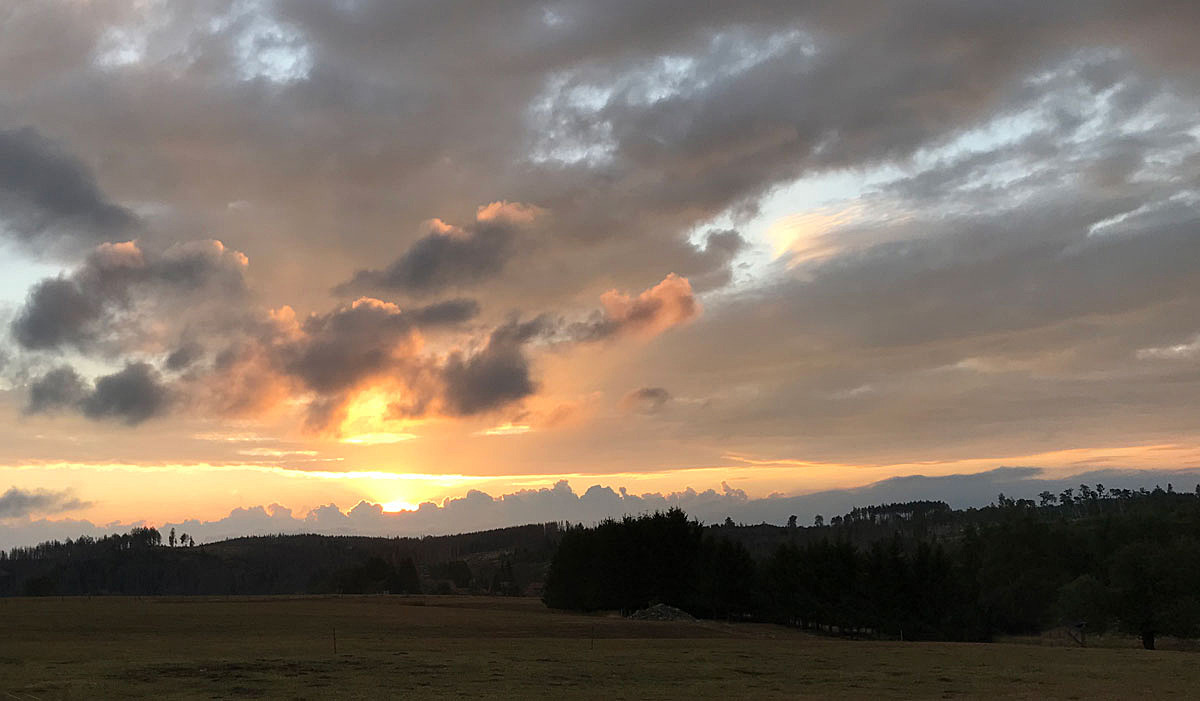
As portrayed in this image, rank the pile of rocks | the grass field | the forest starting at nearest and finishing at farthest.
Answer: the grass field, the forest, the pile of rocks

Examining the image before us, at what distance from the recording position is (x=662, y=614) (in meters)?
119

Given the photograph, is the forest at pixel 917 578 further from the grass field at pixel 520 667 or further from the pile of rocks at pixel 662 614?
the grass field at pixel 520 667

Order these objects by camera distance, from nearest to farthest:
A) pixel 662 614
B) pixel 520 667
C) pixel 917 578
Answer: pixel 520 667 < pixel 917 578 < pixel 662 614

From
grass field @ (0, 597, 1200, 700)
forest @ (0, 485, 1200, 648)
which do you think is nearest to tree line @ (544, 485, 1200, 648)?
forest @ (0, 485, 1200, 648)

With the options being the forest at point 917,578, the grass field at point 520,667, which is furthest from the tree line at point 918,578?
the grass field at point 520,667

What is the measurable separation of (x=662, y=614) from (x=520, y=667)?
72.4m

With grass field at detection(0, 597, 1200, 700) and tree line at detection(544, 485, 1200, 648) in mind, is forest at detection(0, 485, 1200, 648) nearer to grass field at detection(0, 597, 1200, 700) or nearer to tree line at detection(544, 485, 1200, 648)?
tree line at detection(544, 485, 1200, 648)

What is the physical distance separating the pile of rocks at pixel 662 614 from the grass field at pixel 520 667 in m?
31.4

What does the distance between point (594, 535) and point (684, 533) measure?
15600 mm

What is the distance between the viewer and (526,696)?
1495 inches

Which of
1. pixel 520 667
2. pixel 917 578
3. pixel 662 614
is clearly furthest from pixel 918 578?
pixel 520 667

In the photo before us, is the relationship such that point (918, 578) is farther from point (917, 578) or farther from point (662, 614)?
point (662, 614)

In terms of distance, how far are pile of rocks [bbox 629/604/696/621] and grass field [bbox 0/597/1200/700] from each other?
103ft

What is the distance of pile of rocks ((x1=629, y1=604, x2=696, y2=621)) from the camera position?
118062 millimetres
